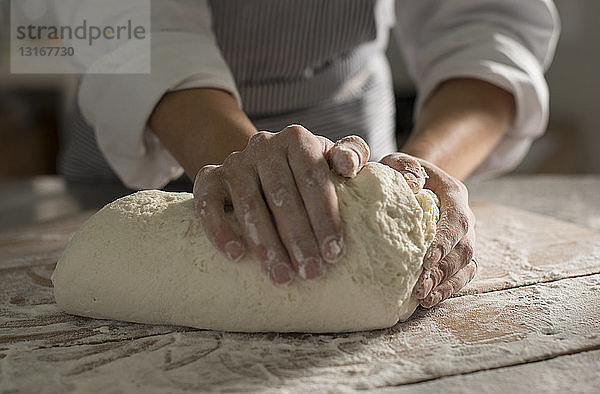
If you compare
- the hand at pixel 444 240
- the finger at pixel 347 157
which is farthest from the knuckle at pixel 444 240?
the finger at pixel 347 157

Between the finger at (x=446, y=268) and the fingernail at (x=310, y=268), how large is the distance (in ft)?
0.48

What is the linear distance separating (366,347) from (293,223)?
177 mm

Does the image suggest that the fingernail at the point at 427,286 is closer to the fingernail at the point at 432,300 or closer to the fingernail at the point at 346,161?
the fingernail at the point at 432,300

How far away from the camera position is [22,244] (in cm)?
122

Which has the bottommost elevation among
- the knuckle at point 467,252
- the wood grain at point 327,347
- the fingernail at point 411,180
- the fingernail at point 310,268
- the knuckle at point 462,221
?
the wood grain at point 327,347

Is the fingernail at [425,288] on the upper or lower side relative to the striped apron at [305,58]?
lower

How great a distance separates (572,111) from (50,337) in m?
3.36

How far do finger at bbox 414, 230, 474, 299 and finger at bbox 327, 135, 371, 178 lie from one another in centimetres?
17

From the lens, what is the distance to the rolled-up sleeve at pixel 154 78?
3.48ft

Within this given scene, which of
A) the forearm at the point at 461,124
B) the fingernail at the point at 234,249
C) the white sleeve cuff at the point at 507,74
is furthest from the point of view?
the white sleeve cuff at the point at 507,74

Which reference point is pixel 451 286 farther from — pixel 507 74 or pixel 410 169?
pixel 507 74

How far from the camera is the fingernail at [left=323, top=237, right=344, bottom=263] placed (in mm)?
749

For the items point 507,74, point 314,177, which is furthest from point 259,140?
point 507,74

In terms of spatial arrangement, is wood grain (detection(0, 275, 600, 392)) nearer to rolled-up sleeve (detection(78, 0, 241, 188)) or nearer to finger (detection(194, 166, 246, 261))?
finger (detection(194, 166, 246, 261))
